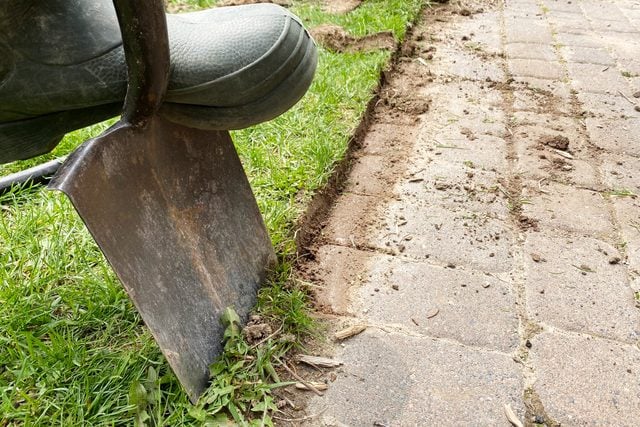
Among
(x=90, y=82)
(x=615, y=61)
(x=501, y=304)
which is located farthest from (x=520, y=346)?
(x=615, y=61)

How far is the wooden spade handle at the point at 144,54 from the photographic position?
1052 mm

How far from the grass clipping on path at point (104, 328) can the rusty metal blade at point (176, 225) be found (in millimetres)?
78

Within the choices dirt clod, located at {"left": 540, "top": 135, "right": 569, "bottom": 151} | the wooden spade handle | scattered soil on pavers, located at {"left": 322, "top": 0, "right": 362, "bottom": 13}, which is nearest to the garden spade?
the wooden spade handle

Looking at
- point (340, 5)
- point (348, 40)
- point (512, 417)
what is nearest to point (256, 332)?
point (512, 417)

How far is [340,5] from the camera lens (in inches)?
163

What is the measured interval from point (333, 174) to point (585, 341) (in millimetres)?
1073

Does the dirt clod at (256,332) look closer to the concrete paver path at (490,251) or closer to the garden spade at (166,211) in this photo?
the garden spade at (166,211)

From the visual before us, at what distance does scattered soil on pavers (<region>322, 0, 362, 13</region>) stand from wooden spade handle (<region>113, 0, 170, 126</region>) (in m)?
3.03

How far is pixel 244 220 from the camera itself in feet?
5.34

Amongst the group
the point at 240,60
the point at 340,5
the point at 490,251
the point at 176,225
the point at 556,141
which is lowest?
the point at 556,141

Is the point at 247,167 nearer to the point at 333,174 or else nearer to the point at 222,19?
the point at 333,174

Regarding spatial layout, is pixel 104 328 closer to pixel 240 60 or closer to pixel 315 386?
pixel 315 386

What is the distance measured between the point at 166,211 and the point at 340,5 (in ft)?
10.4

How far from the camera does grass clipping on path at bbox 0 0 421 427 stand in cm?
134
